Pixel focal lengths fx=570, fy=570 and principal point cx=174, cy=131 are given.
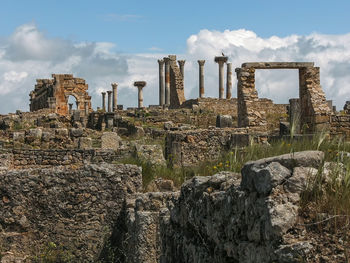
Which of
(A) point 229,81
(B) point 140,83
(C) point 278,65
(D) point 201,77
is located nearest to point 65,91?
(B) point 140,83

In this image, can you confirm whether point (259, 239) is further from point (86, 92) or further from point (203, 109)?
point (86, 92)

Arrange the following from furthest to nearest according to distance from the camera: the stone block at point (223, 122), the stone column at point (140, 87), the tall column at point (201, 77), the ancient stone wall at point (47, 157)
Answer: the stone column at point (140, 87), the tall column at point (201, 77), the stone block at point (223, 122), the ancient stone wall at point (47, 157)

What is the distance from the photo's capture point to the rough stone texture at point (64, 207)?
26.3 ft

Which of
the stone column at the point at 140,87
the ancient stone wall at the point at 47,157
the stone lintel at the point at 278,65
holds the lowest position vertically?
the ancient stone wall at the point at 47,157

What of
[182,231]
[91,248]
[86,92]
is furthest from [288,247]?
[86,92]

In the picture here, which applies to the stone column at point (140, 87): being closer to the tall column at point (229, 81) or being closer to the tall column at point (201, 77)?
the tall column at point (201, 77)

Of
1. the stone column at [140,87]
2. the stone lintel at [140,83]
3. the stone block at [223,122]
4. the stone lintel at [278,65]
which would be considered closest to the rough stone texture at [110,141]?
the stone block at [223,122]

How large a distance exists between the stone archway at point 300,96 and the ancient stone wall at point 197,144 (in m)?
4.85

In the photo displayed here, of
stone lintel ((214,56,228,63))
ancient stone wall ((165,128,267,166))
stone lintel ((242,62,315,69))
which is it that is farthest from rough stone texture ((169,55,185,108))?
ancient stone wall ((165,128,267,166))

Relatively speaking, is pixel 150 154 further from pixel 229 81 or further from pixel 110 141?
pixel 229 81

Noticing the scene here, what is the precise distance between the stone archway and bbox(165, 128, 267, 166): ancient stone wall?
4847 mm

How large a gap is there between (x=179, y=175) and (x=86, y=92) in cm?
3685

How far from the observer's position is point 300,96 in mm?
18328

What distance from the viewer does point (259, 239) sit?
11.1ft
